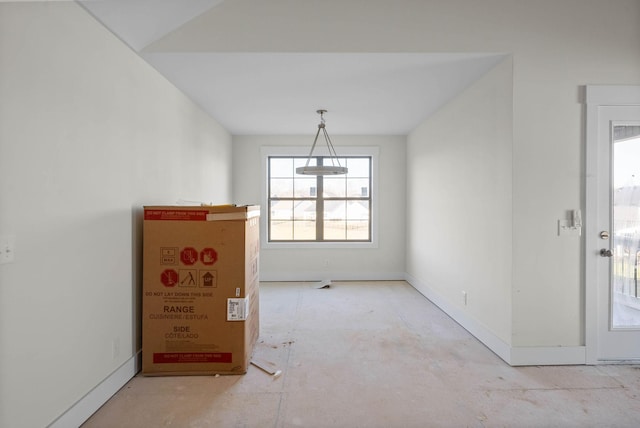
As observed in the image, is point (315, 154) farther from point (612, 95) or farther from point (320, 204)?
point (612, 95)

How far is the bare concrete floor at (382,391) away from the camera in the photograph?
6.66 ft

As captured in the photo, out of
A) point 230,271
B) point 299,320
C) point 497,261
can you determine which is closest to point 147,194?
point 230,271

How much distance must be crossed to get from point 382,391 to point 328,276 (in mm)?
3472

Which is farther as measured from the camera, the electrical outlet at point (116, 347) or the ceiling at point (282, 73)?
the ceiling at point (282, 73)

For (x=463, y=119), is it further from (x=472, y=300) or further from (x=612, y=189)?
(x=472, y=300)

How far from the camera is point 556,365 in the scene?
8.83 ft

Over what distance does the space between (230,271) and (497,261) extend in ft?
7.32

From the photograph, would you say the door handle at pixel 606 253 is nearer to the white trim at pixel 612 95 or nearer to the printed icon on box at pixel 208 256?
the white trim at pixel 612 95

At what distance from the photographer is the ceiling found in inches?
96.0

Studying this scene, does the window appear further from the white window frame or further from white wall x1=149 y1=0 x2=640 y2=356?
white wall x1=149 y1=0 x2=640 y2=356

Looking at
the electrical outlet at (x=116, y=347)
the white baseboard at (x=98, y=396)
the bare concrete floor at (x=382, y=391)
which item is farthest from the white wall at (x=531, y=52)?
the white baseboard at (x=98, y=396)

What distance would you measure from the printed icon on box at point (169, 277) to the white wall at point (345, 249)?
10.6ft

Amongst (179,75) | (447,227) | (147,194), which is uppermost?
(179,75)

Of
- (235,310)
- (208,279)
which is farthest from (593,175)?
(208,279)
